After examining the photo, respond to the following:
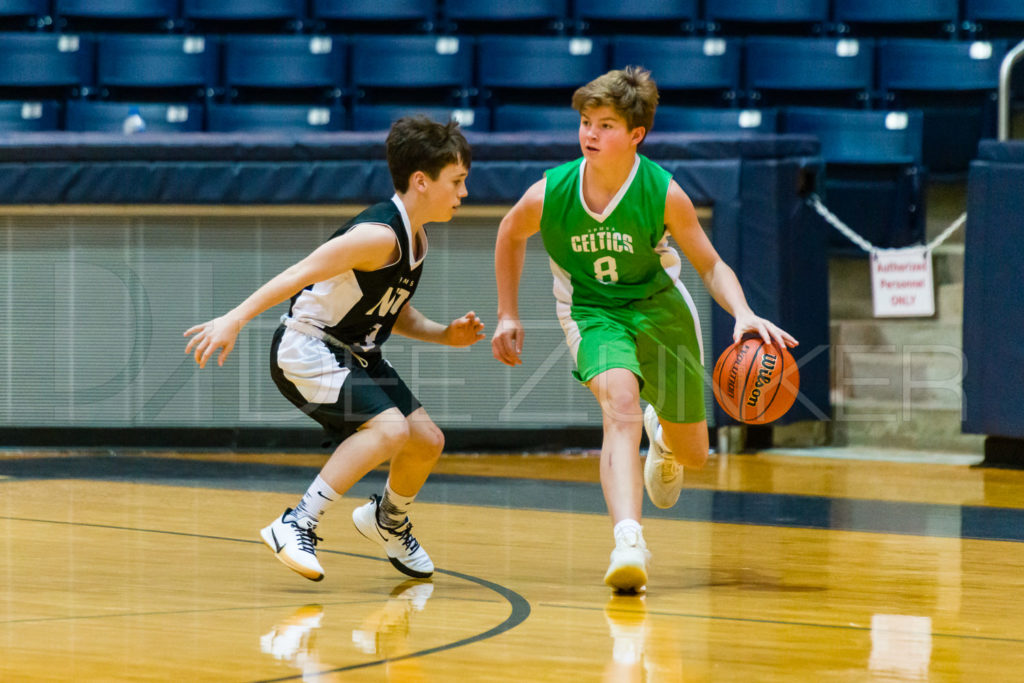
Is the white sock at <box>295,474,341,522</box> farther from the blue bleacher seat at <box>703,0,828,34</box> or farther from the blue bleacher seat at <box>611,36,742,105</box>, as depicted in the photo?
the blue bleacher seat at <box>703,0,828,34</box>

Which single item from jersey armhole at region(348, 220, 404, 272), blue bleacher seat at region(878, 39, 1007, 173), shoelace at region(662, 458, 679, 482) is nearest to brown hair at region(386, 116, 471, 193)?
jersey armhole at region(348, 220, 404, 272)

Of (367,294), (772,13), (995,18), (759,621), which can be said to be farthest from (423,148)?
(995,18)

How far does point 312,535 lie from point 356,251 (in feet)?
2.61

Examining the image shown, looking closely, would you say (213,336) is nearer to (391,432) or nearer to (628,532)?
(391,432)

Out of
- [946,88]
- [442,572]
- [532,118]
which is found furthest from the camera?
[532,118]

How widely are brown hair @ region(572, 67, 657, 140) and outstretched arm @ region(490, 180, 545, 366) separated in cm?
31

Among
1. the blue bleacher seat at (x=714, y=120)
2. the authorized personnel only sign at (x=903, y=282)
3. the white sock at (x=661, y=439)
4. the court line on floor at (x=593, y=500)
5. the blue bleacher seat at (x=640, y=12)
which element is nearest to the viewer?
the white sock at (x=661, y=439)

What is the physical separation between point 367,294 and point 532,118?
484 centimetres

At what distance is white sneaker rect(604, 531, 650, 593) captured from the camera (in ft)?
11.2

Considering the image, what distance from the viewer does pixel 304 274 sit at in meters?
3.40

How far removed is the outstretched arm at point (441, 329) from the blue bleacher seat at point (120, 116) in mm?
4807

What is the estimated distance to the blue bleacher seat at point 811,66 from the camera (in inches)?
322

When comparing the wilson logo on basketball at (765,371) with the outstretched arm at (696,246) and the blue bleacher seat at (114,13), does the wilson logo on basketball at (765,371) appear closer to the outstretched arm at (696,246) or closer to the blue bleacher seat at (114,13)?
the outstretched arm at (696,246)

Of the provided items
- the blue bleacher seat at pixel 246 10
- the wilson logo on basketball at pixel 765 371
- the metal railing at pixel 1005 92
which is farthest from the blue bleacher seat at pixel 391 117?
the wilson logo on basketball at pixel 765 371
